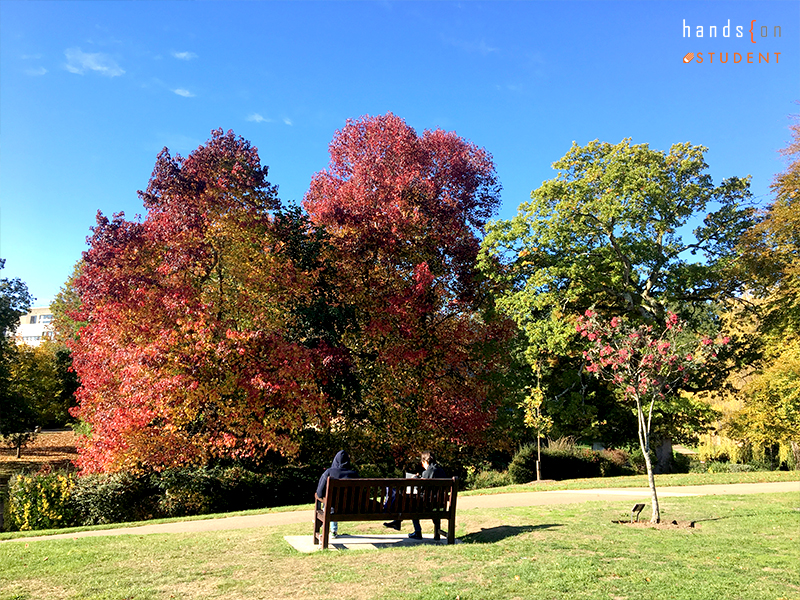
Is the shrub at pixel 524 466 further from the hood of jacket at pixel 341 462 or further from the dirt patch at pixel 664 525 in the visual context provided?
the hood of jacket at pixel 341 462

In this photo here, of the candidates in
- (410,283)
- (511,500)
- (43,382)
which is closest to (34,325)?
(43,382)

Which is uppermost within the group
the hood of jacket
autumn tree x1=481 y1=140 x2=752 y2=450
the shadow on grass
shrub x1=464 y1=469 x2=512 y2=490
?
autumn tree x1=481 y1=140 x2=752 y2=450

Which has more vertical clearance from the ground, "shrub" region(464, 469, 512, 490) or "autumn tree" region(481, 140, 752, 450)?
"autumn tree" region(481, 140, 752, 450)

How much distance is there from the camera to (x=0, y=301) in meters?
26.3

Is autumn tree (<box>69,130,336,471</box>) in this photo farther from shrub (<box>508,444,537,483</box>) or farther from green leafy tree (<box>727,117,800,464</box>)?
green leafy tree (<box>727,117,800,464</box>)

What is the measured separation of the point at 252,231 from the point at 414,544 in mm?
11616

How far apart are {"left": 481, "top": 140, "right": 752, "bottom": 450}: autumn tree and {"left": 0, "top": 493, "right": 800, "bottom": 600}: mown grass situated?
13206 mm

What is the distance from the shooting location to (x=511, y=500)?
13.1 metres

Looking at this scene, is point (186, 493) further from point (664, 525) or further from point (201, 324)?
point (664, 525)

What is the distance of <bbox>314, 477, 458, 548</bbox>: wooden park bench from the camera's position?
753 centimetres

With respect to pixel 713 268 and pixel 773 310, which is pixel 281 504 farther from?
pixel 773 310

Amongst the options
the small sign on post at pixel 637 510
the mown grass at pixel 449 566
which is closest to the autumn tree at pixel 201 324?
the mown grass at pixel 449 566

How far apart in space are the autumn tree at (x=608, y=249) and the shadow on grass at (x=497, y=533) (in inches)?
503

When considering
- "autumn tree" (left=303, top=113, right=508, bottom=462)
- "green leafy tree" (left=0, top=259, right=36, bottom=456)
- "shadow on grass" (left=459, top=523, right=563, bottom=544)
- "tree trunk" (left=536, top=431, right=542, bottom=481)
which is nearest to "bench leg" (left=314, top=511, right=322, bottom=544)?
"shadow on grass" (left=459, top=523, right=563, bottom=544)
